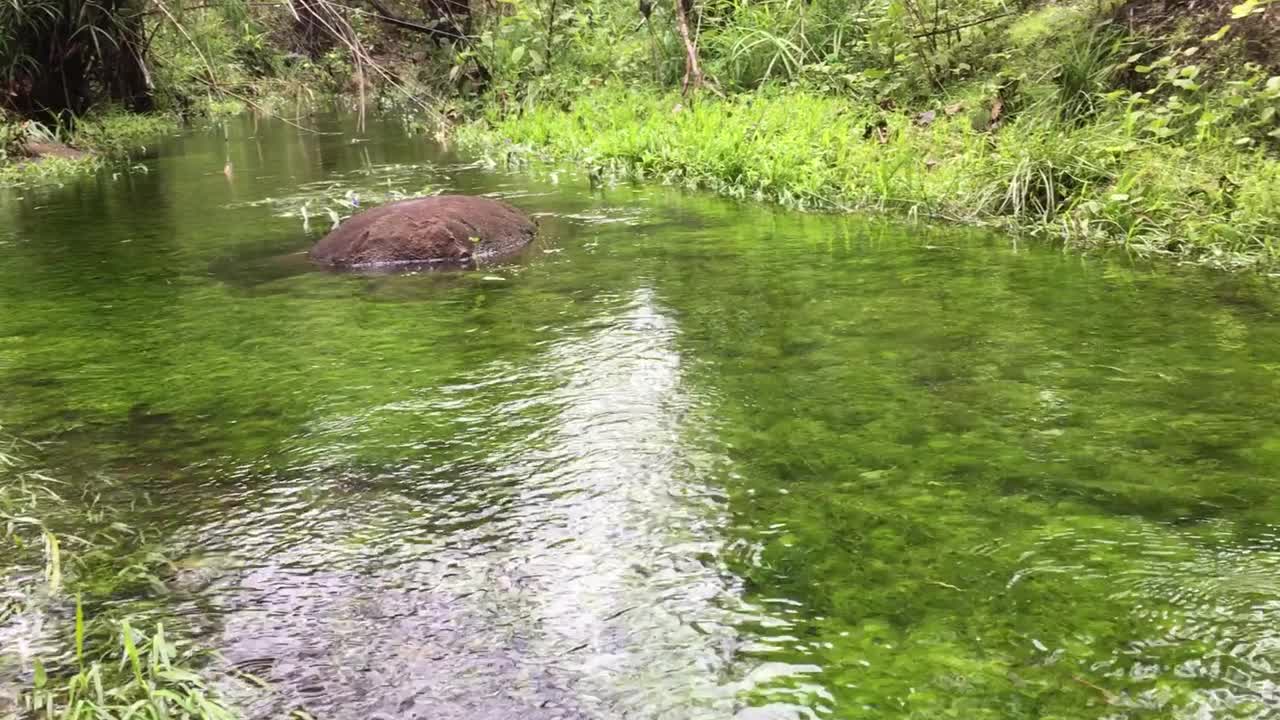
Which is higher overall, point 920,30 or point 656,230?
point 920,30

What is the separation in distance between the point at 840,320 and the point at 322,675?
2657mm

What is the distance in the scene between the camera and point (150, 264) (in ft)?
18.9

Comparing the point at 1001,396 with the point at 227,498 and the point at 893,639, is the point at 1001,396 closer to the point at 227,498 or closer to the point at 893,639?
the point at 893,639

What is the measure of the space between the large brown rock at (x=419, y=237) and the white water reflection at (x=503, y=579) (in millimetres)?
2377

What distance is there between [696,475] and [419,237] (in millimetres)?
3194

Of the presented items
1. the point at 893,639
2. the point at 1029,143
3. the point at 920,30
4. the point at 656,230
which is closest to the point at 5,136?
the point at 656,230

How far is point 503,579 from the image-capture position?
7.66 ft

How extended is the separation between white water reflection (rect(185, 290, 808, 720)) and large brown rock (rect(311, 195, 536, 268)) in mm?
2377

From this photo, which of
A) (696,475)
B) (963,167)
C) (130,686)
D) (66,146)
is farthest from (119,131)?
(130,686)

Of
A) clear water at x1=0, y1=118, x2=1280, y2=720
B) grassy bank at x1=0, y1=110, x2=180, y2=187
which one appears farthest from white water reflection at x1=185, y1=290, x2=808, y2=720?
grassy bank at x1=0, y1=110, x2=180, y2=187

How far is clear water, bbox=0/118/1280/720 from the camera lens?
1.99 metres

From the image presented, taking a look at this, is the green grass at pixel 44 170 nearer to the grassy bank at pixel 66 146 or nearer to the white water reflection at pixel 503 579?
the grassy bank at pixel 66 146

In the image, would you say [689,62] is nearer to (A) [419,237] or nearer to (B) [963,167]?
(B) [963,167]

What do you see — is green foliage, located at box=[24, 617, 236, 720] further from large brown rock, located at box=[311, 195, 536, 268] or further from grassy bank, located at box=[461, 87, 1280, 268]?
grassy bank, located at box=[461, 87, 1280, 268]
